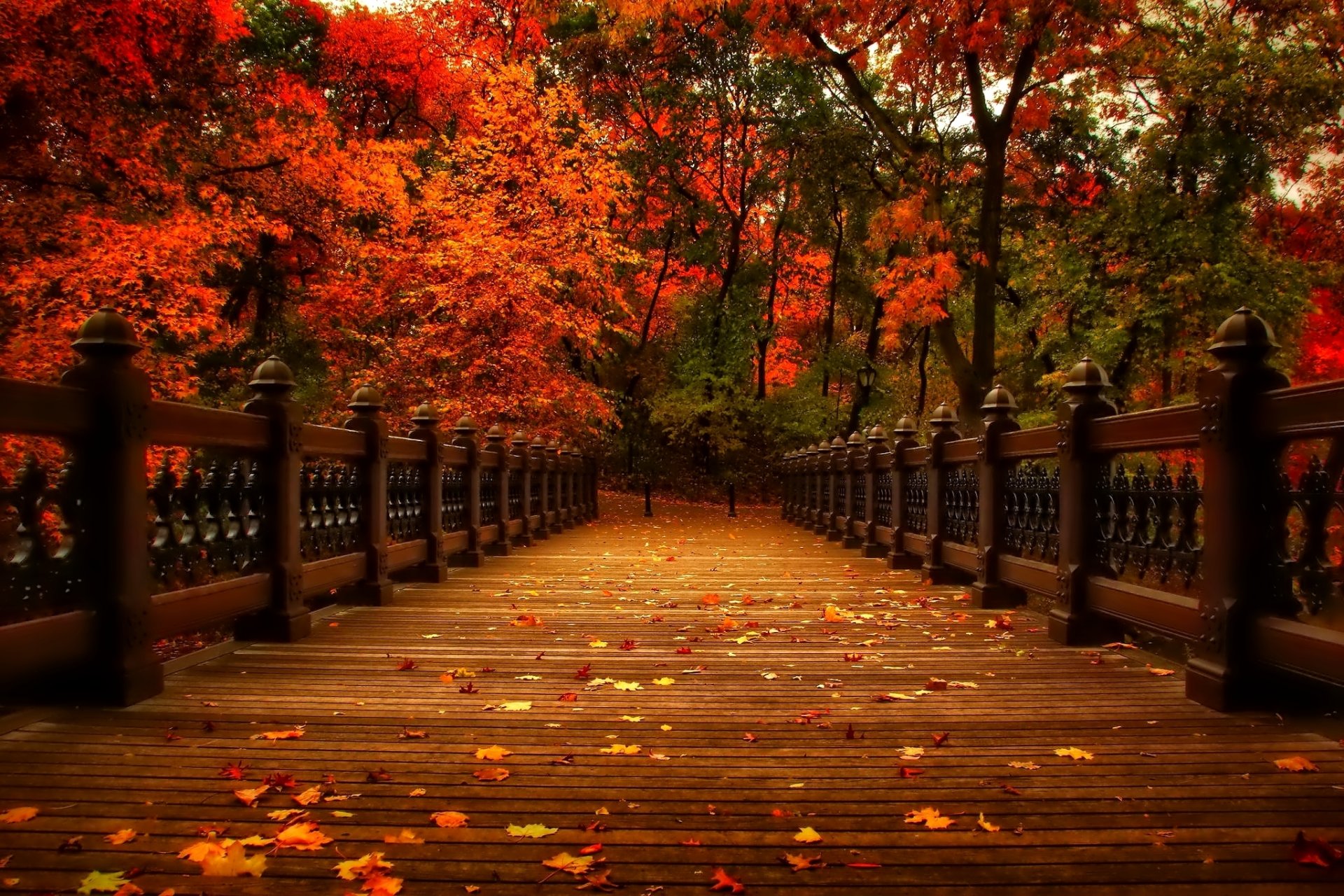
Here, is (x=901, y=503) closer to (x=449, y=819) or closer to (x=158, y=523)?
(x=158, y=523)

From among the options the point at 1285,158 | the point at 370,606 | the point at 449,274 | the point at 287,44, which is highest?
the point at 287,44

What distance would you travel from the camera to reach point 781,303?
118 ft

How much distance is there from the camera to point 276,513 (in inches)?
202

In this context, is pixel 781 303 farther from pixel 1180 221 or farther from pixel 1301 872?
pixel 1301 872

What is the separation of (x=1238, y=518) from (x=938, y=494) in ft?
15.1

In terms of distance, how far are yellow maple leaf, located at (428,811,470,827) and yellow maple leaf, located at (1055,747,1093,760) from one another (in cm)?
194

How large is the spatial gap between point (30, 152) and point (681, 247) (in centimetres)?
2010

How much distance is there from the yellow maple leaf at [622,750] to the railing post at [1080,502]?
3.01 meters

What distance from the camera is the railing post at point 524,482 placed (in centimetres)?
1277

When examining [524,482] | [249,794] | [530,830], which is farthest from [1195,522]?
[524,482]

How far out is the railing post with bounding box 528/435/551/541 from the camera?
1398 centimetres

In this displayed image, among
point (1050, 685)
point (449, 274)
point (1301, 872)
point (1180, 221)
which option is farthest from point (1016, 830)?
point (1180, 221)

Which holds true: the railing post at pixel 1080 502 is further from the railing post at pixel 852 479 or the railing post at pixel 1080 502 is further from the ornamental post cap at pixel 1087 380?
the railing post at pixel 852 479

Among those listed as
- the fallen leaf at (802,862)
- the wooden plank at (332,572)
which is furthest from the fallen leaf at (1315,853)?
the wooden plank at (332,572)
